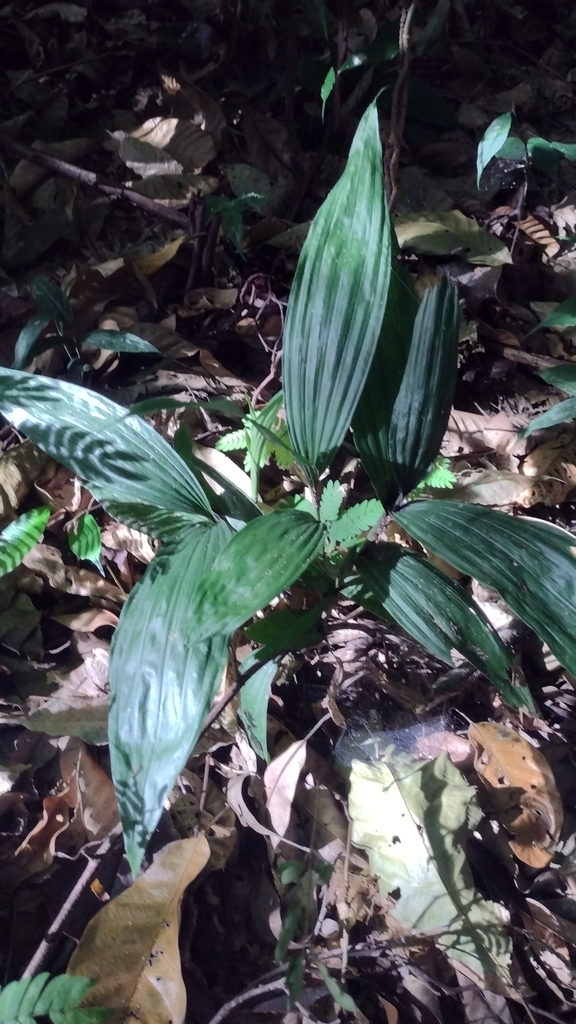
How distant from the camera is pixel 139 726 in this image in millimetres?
634

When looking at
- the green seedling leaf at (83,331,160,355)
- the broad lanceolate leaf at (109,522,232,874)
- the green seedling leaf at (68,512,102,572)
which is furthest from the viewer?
the green seedling leaf at (83,331,160,355)

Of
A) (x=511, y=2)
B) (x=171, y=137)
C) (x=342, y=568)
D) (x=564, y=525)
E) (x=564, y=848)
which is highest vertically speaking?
(x=511, y=2)

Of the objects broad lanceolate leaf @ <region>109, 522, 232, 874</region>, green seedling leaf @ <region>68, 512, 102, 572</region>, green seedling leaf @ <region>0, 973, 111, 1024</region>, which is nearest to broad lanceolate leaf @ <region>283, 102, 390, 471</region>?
broad lanceolate leaf @ <region>109, 522, 232, 874</region>

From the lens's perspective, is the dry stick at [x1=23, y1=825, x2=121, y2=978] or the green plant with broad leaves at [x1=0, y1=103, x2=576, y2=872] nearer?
the green plant with broad leaves at [x1=0, y1=103, x2=576, y2=872]

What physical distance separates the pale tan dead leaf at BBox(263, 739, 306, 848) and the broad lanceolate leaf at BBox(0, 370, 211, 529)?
0.36 metres

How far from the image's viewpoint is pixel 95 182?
1409 millimetres

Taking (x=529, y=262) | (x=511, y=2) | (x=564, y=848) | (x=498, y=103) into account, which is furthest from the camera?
(x=511, y=2)

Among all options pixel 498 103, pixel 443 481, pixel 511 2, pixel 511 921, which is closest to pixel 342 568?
pixel 443 481

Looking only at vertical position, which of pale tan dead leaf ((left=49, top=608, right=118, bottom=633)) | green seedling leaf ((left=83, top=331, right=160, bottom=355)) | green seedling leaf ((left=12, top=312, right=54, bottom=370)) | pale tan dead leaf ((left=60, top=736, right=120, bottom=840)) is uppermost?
green seedling leaf ((left=12, top=312, right=54, bottom=370))

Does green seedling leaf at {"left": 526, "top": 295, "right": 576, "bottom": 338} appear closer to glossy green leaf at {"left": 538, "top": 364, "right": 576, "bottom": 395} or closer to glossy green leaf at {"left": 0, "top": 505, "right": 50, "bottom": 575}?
glossy green leaf at {"left": 538, "top": 364, "right": 576, "bottom": 395}

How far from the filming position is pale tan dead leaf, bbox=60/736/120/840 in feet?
2.85

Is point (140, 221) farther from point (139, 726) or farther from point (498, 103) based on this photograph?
point (139, 726)

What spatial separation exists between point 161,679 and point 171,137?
137 cm

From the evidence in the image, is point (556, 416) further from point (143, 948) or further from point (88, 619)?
point (143, 948)
